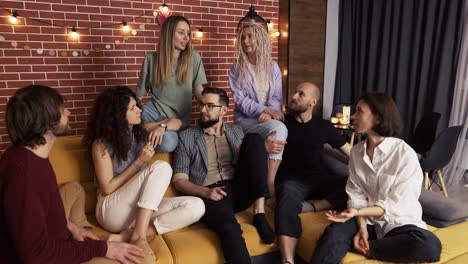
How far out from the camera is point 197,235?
188cm

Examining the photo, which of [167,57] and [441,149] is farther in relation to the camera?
[441,149]

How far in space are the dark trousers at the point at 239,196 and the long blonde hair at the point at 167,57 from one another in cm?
72

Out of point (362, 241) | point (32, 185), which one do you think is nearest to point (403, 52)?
point (362, 241)

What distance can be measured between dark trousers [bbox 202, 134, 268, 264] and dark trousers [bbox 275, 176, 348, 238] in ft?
0.42

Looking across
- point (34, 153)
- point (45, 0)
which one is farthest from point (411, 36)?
point (34, 153)

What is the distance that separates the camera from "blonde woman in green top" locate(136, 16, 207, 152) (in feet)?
8.05

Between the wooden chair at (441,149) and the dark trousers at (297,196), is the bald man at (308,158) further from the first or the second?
the wooden chair at (441,149)

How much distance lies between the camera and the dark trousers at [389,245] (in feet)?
5.43

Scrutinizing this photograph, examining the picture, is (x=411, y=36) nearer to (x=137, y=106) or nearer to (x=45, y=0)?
(x=137, y=106)

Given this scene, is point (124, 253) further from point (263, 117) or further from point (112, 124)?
point (263, 117)

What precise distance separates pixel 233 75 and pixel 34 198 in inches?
71.8

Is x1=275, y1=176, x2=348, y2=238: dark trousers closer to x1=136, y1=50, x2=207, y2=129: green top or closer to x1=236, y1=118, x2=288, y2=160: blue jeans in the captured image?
x1=236, y1=118, x2=288, y2=160: blue jeans

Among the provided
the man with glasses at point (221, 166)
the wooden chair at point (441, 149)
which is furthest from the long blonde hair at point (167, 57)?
the wooden chair at point (441, 149)

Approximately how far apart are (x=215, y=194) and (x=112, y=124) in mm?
661
